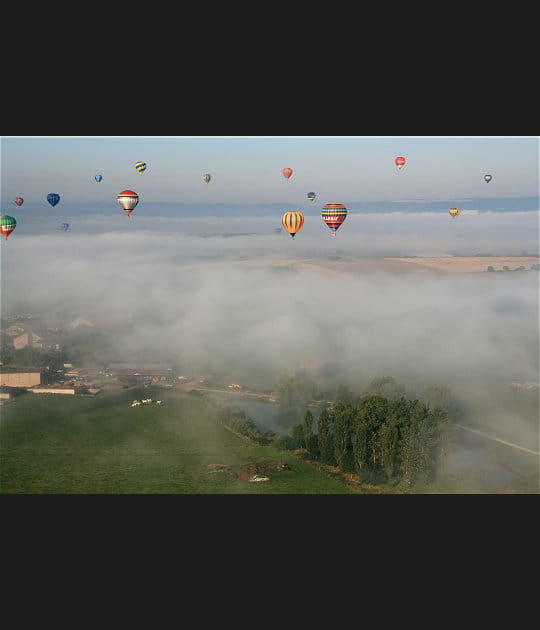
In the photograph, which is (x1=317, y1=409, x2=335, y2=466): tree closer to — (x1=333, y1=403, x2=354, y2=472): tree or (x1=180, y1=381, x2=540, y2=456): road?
(x1=333, y1=403, x2=354, y2=472): tree

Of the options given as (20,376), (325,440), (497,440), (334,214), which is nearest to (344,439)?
(325,440)

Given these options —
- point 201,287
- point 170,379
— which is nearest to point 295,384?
point 170,379

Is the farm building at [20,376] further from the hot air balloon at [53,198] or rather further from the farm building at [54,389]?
the hot air balloon at [53,198]

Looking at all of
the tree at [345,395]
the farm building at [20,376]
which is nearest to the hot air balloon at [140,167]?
the farm building at [20,376]

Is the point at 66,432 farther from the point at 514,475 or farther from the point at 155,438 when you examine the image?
the point at 514,475

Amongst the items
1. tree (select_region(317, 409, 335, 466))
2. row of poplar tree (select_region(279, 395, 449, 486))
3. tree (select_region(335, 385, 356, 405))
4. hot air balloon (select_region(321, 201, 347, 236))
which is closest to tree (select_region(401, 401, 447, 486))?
row of poplar tree (select_region(279, 395, 449, 486))

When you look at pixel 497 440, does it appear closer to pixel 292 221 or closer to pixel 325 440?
pixel 325 440
